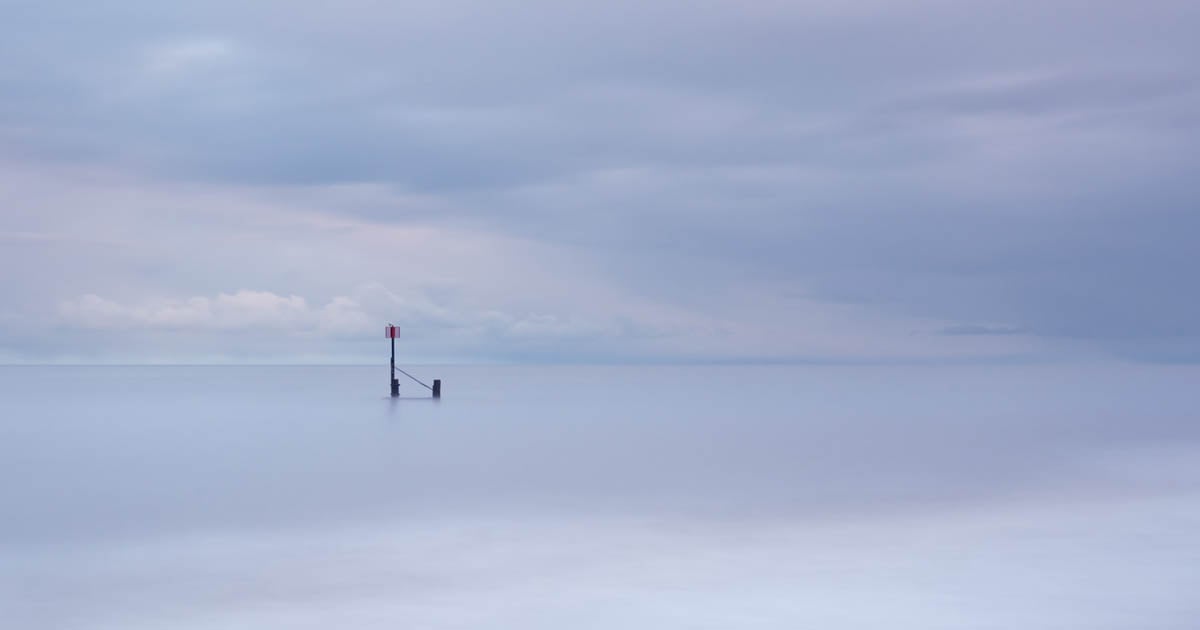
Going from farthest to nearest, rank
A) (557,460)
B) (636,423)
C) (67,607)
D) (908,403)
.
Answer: (908,403), (636,423), (557,460), (67,607)

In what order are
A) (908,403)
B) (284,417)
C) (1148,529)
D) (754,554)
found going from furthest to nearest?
(908,403) < (284,417) < (1148,529) < (754,554)

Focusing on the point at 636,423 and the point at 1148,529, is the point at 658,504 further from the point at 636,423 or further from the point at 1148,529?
the point at 636,423

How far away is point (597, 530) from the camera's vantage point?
1789cm

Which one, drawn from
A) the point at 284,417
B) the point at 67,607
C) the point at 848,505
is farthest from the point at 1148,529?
the point at 284,417

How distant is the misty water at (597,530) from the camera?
1170 cm

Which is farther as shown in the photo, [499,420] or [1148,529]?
[499,420]

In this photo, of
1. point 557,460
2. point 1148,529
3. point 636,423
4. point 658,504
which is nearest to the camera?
point 1148,529

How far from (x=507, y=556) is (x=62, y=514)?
948cm

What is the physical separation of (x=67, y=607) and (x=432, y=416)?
120ft

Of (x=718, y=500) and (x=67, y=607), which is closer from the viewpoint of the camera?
(x=67, y=607)

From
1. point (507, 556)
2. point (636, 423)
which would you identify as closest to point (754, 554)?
point (507, 556)

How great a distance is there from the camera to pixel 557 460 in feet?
99.9

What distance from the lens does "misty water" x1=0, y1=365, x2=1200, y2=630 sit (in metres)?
11.7

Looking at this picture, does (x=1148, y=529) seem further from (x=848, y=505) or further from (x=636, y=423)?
(x=636, y=423)
